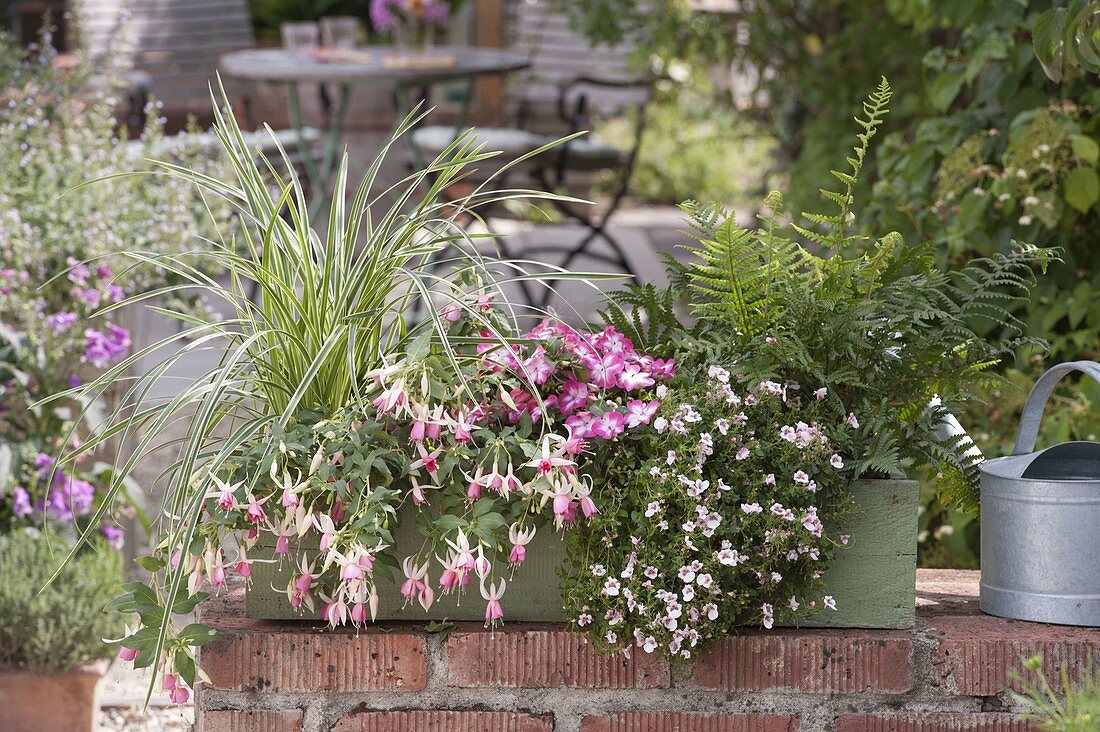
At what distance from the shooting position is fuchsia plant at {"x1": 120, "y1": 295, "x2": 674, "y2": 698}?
A: 1240 millimetres

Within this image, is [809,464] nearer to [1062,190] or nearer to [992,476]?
[992,476]

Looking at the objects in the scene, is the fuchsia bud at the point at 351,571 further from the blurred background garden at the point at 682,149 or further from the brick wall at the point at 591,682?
the blurred background garden at the point at 682,149

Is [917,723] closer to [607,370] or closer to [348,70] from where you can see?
[607,370]

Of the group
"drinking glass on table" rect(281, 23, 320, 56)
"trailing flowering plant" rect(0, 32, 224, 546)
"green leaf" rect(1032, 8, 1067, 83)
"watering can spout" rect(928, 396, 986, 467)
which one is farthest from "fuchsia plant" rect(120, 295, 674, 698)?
"drinking glass on table" rect(281, 23, 320, 56)

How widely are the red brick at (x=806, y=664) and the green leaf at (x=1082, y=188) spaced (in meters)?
1.23

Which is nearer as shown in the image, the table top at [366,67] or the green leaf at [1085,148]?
the green leaf at [1085,148]

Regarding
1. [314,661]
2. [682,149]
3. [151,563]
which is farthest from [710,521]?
[682,149]

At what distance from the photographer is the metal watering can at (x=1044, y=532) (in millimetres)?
1354

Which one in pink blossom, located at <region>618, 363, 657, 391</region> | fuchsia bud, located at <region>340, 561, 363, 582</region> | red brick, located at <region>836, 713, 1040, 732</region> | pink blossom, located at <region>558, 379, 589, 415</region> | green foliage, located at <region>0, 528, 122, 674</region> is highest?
pink blossom, located at <region>618, 363, 657, 391</region>

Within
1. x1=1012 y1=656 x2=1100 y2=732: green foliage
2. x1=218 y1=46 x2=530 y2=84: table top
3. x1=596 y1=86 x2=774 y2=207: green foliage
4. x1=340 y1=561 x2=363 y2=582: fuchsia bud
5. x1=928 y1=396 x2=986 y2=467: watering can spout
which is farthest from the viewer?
x1=596 y1=86 x2=774 y2=207: green foliage

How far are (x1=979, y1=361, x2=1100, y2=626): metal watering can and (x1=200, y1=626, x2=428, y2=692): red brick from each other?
67cm

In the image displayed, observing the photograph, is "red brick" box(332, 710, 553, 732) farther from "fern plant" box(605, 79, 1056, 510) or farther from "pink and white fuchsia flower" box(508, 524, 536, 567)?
"fern plant" box(605, 79, 1056, 510)

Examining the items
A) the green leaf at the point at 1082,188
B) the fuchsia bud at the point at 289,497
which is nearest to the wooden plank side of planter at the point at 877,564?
the fuchsia bud at the point at 289,497

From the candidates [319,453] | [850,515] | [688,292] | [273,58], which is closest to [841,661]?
[850,515]
